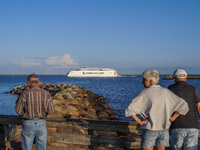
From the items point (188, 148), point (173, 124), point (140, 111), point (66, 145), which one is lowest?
point (66, 145)

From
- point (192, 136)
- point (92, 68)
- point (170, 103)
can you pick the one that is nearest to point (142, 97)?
point (170, 103)

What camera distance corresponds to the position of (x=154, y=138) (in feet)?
8.93

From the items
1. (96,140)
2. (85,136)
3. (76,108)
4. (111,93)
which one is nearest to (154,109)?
(96,140)

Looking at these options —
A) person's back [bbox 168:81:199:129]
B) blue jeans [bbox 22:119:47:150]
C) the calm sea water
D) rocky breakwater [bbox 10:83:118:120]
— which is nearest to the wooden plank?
blue jeans [bbox 22:119:47:150]

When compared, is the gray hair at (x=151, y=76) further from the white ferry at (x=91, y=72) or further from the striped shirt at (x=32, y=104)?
the white ferry at (x=91, y=72)

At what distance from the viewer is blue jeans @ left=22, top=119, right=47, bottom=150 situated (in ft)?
10.3

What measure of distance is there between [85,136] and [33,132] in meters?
Result: 1.01

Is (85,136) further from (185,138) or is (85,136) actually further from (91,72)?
(91,72)

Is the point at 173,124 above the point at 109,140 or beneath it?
above

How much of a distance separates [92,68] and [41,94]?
101 meters

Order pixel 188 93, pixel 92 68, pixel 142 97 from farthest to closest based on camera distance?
pixel 92 68, pixel 188 93, pixel 142 97

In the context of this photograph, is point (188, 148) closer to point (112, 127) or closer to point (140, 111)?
point (140, 111)

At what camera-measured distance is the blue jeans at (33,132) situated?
10.3 feet

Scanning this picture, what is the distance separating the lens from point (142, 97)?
265cm
